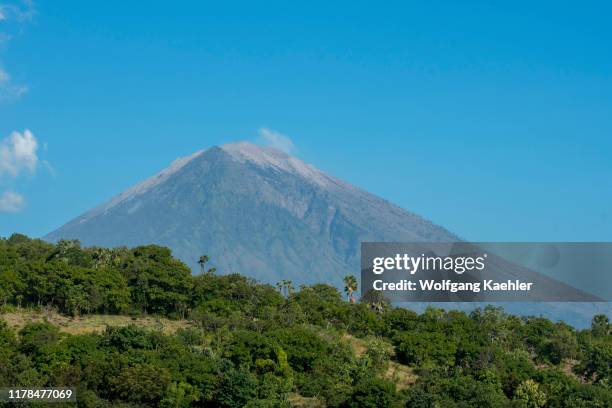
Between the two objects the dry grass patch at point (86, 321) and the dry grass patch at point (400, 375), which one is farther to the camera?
the dry grass patch at point (86, 321)

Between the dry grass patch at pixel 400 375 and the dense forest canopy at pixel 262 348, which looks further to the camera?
the dry grass patch at pixel 400 375

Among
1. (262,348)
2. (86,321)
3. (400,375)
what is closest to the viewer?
(262,348)

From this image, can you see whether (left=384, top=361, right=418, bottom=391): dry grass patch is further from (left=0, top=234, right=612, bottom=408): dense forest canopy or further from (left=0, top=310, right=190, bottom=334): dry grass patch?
(left=0, top=310, right=190, bottom=334): dry grass patch

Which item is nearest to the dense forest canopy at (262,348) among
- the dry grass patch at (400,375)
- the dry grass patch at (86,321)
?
the dry grass patch at (400,375)

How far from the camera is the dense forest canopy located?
7800cm

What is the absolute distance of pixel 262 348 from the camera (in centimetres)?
8719

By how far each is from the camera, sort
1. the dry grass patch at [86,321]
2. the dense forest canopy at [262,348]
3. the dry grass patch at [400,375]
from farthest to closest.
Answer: the dry grass patch at [86,321] < the dry grass patch at [400,375] < the dense forest canopy at [262,348]

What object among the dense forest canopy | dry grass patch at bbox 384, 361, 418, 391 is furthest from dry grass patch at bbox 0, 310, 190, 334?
dry grass patch at bbox 384, 361, 418, 391

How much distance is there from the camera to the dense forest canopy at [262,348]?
7800 cm

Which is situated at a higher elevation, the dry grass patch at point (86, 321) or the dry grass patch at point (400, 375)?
the dry grass patch at point (86, 321)

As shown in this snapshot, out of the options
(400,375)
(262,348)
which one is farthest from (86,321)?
(400,375)

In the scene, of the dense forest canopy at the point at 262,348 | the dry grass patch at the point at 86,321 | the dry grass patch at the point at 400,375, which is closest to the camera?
the dense forest canopy at the point at 262,348

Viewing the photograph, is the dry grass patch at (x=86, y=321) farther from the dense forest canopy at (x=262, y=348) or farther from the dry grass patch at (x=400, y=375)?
the dry grass patch at (x=400, y=375)

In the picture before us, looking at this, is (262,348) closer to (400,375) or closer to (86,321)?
(400,375)
